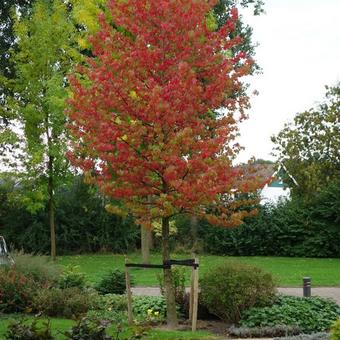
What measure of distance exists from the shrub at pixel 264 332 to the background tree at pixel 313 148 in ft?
74.2

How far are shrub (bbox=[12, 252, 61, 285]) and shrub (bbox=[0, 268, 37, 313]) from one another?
2.21ft

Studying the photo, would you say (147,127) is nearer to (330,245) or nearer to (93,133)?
(93,133)

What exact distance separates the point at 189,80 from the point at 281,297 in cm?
488

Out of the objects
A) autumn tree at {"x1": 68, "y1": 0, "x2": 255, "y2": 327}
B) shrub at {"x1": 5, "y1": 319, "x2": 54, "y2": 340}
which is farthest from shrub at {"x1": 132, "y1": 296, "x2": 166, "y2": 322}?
shrub at {"x1": 5, "y1": 319, "x2": 54, "y2": 340}

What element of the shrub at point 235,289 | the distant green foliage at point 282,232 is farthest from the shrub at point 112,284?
the distant green foliage at point 282,232

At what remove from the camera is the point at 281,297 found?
13250 millimetres

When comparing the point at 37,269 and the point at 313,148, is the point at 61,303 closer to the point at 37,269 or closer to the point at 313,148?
the point at 37,269

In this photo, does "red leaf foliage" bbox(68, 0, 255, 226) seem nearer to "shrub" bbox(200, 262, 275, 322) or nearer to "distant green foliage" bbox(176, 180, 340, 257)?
"shrub" bbox(200, 262, 275, 322)

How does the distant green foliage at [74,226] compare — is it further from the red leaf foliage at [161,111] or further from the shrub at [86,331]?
the shrub at [86,331]

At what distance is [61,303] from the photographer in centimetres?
1273

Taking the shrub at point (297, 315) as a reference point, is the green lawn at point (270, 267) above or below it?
above

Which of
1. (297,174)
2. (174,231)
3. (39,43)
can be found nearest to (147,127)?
(39,43)

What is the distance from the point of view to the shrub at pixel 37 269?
1407 centimetres

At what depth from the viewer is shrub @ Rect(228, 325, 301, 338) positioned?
1140 centimetres
